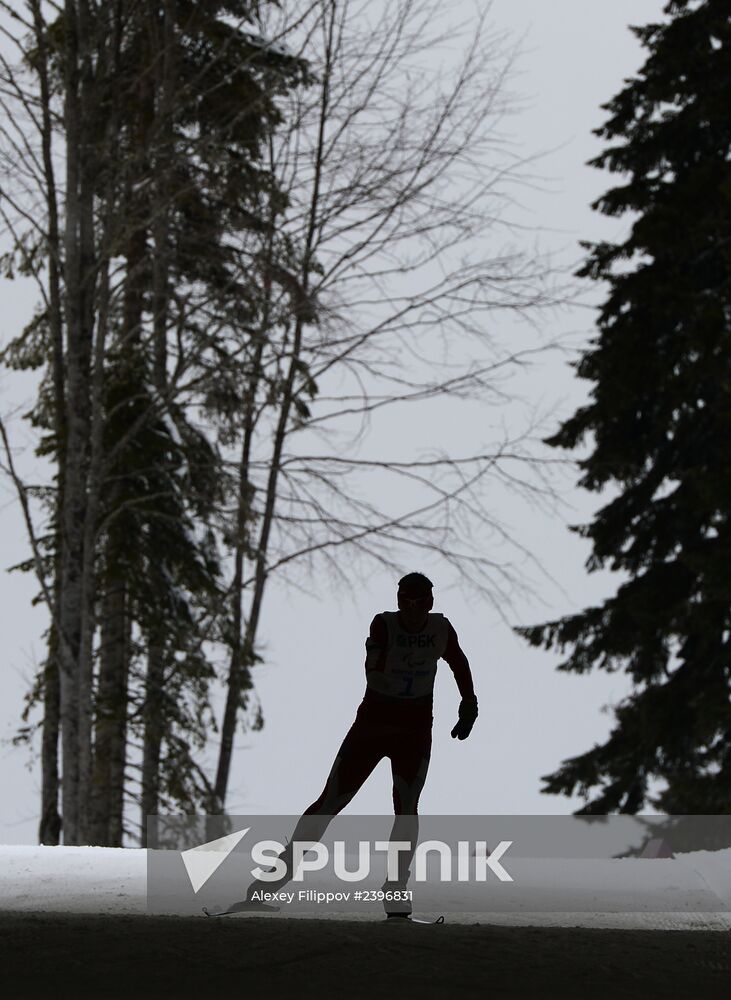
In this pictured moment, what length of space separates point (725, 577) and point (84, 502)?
7.54m

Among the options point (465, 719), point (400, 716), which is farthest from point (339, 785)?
point (465, 719)

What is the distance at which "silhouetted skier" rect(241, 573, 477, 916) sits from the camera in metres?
6.91

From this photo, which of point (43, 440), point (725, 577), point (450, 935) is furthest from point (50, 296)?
point (450, 935)

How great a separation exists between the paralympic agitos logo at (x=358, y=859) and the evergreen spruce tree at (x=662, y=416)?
20.8 feet

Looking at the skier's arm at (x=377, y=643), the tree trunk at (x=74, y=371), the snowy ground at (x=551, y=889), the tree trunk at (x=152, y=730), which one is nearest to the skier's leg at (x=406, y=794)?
the skier's arm at (x=377, y=643)

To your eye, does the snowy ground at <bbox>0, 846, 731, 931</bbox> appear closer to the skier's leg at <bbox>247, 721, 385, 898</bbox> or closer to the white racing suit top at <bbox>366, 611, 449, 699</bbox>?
the skier's leg at <bbox>247, 721, 385, 898</bbox>

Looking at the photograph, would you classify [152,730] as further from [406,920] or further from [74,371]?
[406,920]

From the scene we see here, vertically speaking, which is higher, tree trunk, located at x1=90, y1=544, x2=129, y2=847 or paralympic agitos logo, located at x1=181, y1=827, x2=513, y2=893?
tree trunk, located at x1=90, y1=544, x2=129, y2=847

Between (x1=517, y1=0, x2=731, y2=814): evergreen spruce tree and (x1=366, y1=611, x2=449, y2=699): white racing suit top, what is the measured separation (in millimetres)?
10896

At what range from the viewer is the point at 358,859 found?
11.0 metres

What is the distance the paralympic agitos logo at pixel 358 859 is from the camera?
366 inches

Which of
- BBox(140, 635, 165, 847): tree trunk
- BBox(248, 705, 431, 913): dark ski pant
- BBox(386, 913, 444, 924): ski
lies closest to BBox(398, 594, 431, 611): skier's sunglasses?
BBox(248, 705, 431, 913): dark ski pant

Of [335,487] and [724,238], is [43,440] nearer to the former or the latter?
[335,487]

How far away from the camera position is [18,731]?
62.0 ft
